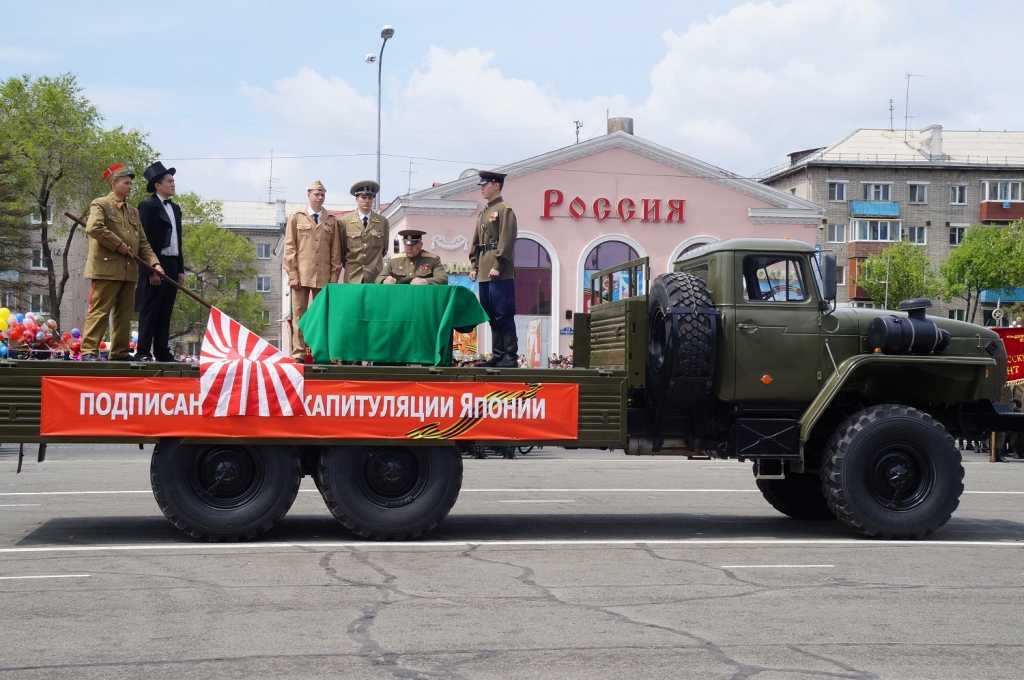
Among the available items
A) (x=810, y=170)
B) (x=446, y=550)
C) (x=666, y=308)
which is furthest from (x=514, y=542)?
(x=810, y=170)

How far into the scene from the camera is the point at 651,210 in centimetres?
4572

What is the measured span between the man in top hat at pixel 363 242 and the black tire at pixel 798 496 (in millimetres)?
4617

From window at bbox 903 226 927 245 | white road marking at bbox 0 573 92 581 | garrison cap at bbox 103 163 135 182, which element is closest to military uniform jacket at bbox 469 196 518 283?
garrison cap at bbox 103 163 135 182

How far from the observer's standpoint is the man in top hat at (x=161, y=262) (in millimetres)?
10547

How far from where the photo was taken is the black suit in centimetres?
1053

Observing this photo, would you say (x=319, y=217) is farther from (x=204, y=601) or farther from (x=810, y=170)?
(x=810, y=170)

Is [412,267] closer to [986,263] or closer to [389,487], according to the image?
[389,487]

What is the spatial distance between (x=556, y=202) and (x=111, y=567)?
123 feet

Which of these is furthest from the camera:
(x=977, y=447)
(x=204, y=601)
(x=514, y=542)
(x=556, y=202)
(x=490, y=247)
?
(x=556, y=202)

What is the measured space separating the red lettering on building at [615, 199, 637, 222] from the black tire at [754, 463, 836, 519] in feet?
112

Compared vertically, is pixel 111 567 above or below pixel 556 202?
below

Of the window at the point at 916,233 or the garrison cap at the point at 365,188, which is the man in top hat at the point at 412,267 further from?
the window at the point at 916,233

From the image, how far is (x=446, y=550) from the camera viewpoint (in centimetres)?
959

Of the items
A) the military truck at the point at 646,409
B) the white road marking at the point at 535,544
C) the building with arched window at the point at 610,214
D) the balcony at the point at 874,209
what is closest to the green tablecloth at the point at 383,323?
the military truck at the point at 646,409
